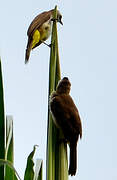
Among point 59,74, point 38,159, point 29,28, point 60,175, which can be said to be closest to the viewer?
point 60,175

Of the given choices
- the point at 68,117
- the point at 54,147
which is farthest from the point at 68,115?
the point at 54,147

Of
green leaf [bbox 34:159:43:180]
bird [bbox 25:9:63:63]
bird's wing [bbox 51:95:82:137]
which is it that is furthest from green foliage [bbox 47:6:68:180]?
bird [bbox 25:9:63:63]

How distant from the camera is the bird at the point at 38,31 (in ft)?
14.3

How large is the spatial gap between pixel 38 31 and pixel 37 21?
0.51 meters

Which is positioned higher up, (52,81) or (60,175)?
(52,81)

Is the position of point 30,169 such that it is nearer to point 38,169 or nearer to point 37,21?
point 38,169

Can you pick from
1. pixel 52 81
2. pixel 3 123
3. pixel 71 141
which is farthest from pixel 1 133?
pixel 71 141

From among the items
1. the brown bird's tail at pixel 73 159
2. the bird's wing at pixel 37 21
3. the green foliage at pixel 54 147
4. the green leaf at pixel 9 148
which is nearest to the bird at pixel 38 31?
the bird's wing at pixel 37 21

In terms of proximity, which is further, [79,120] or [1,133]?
[79,120]

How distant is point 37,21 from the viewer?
14.2ft

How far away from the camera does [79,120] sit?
2.32 m

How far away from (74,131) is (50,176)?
41.8 inches

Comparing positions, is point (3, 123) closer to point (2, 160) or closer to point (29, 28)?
point (2, 160)

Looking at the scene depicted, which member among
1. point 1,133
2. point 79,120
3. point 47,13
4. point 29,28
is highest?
point 47,13
